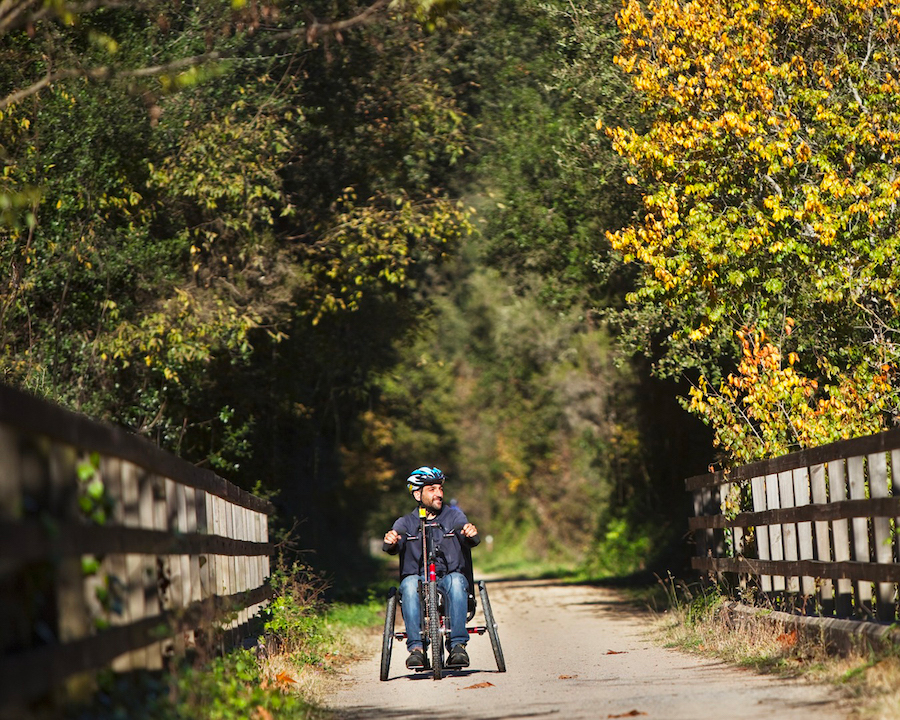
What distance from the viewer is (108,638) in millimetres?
5598

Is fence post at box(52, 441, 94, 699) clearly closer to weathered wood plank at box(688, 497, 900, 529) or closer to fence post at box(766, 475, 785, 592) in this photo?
weathered wood plank at box(688, 497, 900, 529)

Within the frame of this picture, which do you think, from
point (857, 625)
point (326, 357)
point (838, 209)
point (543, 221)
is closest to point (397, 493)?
point (326, 357)

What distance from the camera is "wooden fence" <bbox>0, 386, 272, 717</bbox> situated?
4594mm

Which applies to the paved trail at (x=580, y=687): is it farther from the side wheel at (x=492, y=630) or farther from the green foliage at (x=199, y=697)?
the green foliage at (x=199, y=697)

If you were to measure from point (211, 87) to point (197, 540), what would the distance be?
10629 millimetres

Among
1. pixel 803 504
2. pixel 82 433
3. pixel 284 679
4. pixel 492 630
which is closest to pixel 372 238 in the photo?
pixel 492 630

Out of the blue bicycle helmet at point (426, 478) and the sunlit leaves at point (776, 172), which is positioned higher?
the sunlit leaves at point (776, 172)

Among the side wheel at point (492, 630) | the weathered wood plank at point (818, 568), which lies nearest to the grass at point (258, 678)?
the side wheel at point (492, 630)

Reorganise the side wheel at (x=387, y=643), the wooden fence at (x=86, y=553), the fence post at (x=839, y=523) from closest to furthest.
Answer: the wooden fence at (x=86, y=553) < the fence post at (x=839, y=523) < the side wheel at (x=387, y=643)

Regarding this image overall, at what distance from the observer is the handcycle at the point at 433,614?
34.1ft

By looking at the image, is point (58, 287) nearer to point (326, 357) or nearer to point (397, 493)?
point (326, 357)

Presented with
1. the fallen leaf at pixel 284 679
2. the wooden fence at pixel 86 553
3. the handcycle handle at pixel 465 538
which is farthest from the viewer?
the handcycle handle at pixel 465 538

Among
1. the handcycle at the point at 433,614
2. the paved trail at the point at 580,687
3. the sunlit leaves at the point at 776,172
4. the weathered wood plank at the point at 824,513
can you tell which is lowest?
the paved trail at the point at 580,687

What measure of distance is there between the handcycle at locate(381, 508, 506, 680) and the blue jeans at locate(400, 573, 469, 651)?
53 millimetres
